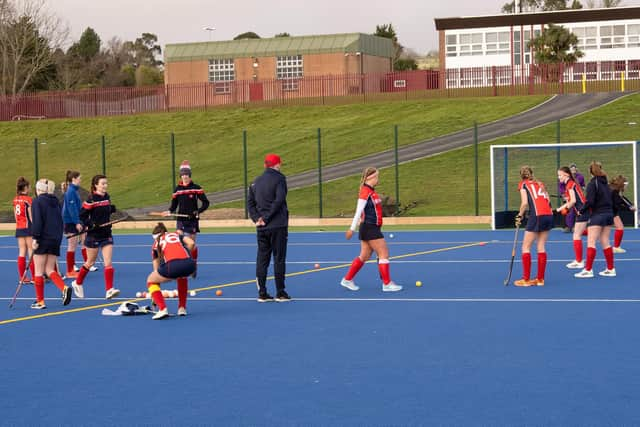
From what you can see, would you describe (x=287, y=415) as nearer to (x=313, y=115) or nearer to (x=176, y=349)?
(x=176, y=349)

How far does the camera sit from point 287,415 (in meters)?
7.29

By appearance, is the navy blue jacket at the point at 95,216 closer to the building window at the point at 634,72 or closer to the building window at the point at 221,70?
the building window at the point at 634,72

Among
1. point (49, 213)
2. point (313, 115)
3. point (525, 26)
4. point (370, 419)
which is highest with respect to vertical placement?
point (525, 26)

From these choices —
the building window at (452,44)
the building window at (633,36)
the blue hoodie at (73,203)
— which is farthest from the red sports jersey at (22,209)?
the building window at (633,36)

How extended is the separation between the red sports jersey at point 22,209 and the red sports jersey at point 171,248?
4037mm

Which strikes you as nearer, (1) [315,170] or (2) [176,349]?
(2) [176,349]

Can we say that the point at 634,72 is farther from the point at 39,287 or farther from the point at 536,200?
the point at 39,287

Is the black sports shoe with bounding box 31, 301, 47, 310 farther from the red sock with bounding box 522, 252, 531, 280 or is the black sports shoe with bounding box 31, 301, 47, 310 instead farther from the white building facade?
the white building facade

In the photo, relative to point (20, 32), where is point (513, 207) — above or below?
below

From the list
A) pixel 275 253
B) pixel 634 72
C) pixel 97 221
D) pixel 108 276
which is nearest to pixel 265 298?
pixel 275 253

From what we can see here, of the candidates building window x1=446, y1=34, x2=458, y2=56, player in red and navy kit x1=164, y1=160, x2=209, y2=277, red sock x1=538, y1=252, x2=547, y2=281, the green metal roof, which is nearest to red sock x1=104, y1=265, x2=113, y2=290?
player in red and navy kit x1=164, y1=160, x2=209, y2=277

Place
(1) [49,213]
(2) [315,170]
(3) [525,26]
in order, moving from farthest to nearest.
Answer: (3) [525,26]
(2) [315,170]
(1) [49,213]

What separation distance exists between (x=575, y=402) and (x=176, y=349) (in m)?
4.33

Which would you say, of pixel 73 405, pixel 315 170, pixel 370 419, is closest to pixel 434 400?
pixel 370 419
